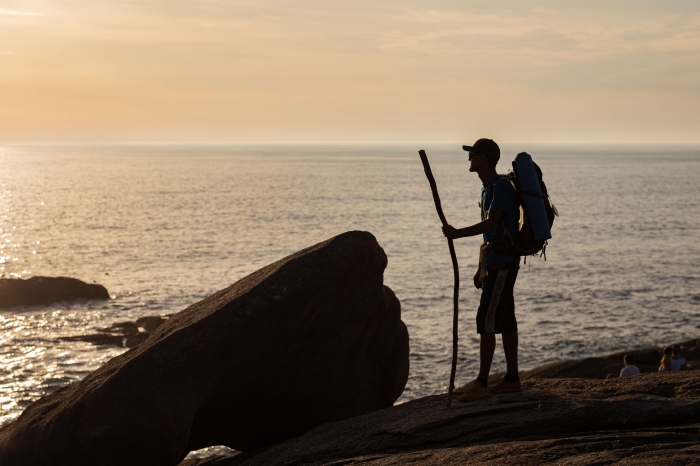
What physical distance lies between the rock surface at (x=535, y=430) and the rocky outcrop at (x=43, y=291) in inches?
1187

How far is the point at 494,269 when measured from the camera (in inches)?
324

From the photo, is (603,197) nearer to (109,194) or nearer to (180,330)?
(109,194)

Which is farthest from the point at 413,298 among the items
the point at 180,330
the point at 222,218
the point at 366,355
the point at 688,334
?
the point at 222,218

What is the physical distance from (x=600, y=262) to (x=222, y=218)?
42375mm

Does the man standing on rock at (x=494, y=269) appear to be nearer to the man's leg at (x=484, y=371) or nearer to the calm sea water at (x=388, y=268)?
the man's leg at (x=484, y=371)

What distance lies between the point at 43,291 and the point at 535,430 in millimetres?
33866

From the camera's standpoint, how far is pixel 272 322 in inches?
359

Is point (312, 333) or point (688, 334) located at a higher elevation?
point (312, 333)

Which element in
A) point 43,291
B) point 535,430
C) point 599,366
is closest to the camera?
point 535,430

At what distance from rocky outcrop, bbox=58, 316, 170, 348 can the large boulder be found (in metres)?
18.1

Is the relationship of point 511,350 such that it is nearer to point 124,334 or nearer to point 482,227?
point 482,227

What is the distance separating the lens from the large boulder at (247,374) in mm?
8398

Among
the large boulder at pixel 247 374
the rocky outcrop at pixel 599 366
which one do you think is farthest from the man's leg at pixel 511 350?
the rocky outcrop at pixel 599 366

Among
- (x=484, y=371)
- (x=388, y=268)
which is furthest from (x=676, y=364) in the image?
(x=388, y=268)
